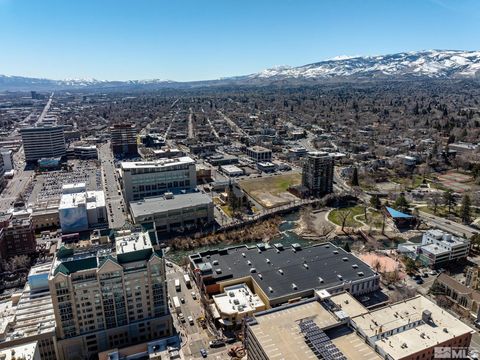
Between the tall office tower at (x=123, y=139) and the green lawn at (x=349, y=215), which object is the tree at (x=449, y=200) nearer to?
the green lawn at (x=349, y=215)

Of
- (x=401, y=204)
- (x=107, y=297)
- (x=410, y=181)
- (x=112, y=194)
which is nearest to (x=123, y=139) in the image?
(x=112, y=194)

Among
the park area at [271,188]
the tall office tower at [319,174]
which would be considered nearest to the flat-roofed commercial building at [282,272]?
the park area at [271,188]

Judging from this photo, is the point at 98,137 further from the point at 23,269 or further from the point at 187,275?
the point at 187,275

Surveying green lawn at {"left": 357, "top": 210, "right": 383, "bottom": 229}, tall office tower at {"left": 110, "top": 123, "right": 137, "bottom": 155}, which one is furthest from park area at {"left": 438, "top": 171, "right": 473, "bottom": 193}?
tall office tower at {"left": 110, "top": 123, "right": 137, "bottom": 155}

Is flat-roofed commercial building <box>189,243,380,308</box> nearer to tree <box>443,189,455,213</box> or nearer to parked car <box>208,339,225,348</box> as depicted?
parked car <box>208,339,225,348</box>

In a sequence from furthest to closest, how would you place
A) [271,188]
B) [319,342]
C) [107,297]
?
[271,188], [107,297], [319,342]
